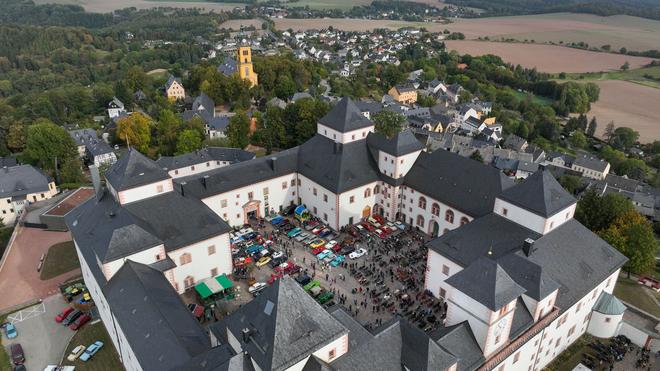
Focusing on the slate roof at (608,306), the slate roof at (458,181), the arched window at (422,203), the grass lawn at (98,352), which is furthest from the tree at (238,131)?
the slate roof at (608,306)

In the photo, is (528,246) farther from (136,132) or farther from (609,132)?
(609,132)

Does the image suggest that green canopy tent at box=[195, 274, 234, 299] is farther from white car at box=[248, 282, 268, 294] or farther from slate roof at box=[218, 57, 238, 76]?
slate roof at box=[218, 57, 238, 76]

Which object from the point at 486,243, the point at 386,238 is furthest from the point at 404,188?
the point at 486,243

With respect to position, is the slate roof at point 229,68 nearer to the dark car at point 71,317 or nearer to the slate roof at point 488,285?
the dark car at point 71,317

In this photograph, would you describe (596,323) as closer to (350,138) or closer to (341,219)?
(341,219)

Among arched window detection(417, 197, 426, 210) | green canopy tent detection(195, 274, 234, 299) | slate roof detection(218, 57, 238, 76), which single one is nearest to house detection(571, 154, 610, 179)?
arched window detection(417, 197, 426, 210)

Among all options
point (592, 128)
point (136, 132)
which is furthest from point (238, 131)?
point (592, 128)
